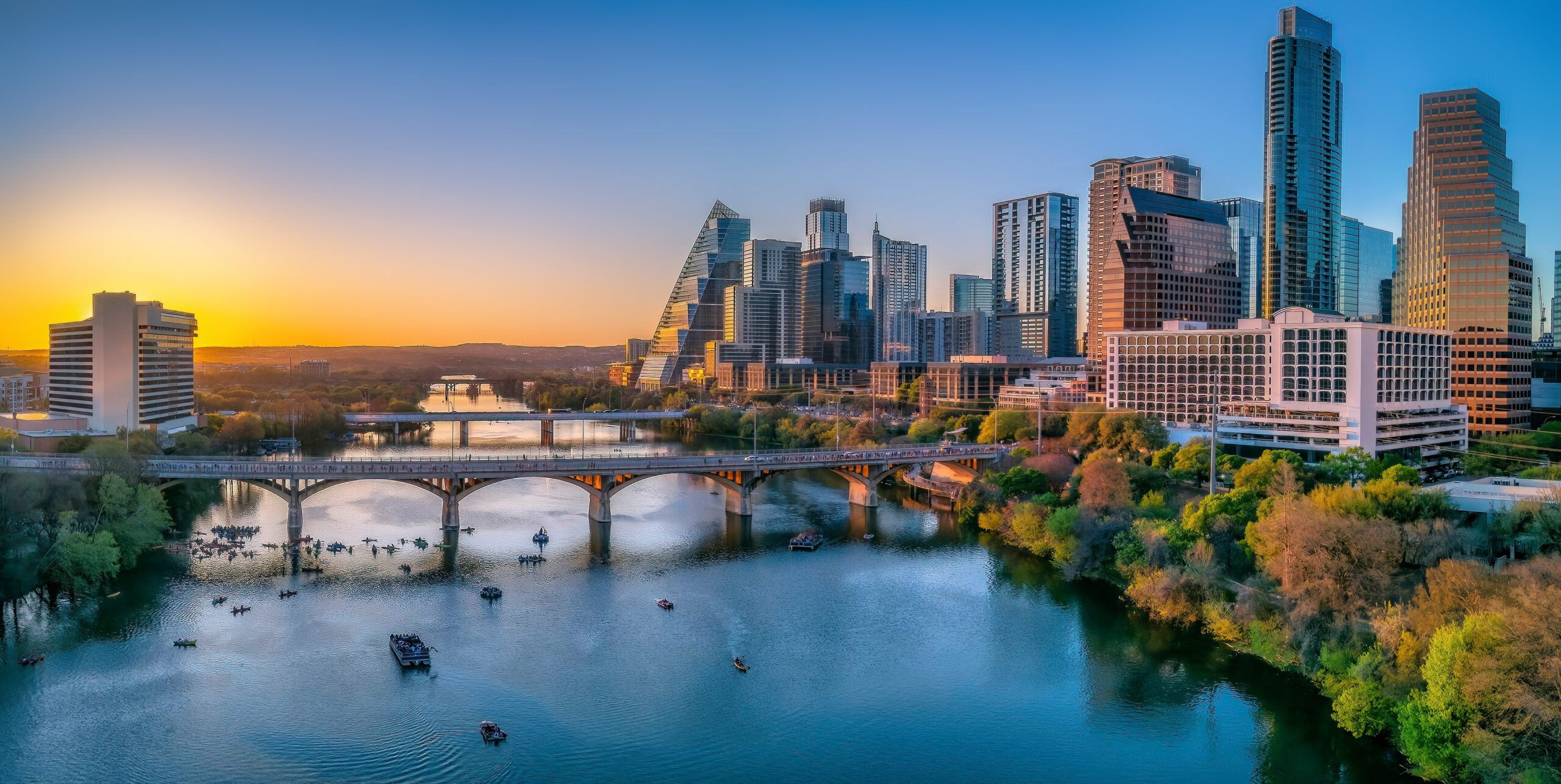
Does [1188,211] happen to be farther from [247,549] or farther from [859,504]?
[247,549]

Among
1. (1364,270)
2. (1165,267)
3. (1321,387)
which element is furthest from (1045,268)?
(1321,387)

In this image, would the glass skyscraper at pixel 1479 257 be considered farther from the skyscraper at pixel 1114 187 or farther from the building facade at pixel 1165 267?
the skyscraper at pixel 1114 187

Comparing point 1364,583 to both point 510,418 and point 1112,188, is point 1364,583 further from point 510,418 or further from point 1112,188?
point 1112,188

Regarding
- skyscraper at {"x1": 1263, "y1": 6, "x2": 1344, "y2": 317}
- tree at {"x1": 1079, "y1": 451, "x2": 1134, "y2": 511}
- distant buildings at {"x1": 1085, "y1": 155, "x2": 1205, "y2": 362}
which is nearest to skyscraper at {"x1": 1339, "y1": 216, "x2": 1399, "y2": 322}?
skyscraper at {"x1": 1263, "y1": 6, "x2": 1344, "y2": 317}

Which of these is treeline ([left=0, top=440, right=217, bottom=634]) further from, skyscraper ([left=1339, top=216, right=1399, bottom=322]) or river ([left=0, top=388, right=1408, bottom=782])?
skyscraper ([left=1339, top=216, right=1399, bottom=322])

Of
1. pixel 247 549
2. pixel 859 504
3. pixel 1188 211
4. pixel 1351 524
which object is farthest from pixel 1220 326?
pixel 247 549

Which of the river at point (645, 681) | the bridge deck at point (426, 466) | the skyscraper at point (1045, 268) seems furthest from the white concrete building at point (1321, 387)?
the skyscraper at point (1045, 268)
